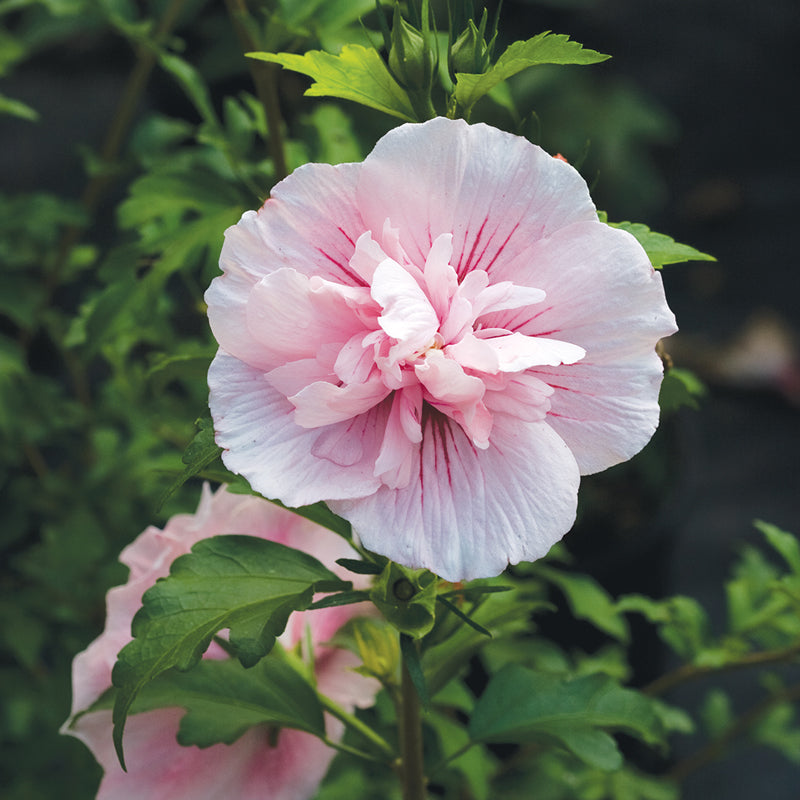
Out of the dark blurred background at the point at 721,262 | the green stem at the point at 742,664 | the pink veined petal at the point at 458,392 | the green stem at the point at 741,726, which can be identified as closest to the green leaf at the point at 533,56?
the pink veined petal at the point at 458,392

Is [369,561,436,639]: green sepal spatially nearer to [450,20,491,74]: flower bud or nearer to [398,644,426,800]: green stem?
[398,644,426,800]: green stem

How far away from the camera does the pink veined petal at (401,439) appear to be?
44 cm

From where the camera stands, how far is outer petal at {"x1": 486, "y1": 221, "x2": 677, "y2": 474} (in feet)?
1.46

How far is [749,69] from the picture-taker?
3.14 m

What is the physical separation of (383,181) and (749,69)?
305cm

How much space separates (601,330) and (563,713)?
301 mm

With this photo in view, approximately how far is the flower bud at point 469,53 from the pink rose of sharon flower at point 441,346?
6 cm

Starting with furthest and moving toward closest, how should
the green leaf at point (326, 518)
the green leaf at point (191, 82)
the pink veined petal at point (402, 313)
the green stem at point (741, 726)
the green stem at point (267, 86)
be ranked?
the green stem at point (741, 726) < the green leaf at point (191, 82) < the green stem at point (267, 86) < the green leaf at point (326, 518) < the pink veined petal at point (402, 313)

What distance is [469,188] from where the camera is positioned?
1.50 feet

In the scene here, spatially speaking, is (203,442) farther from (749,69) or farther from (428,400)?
(749,69)

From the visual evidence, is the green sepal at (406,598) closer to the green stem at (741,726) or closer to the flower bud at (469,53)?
the flower bud at (469,53)

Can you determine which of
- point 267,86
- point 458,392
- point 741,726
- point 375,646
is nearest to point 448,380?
point 458,392

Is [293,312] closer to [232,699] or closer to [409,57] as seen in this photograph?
[409,57]

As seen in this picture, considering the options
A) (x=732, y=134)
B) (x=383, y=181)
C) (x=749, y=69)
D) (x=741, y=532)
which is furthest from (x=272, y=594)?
(x=749, y=69)
